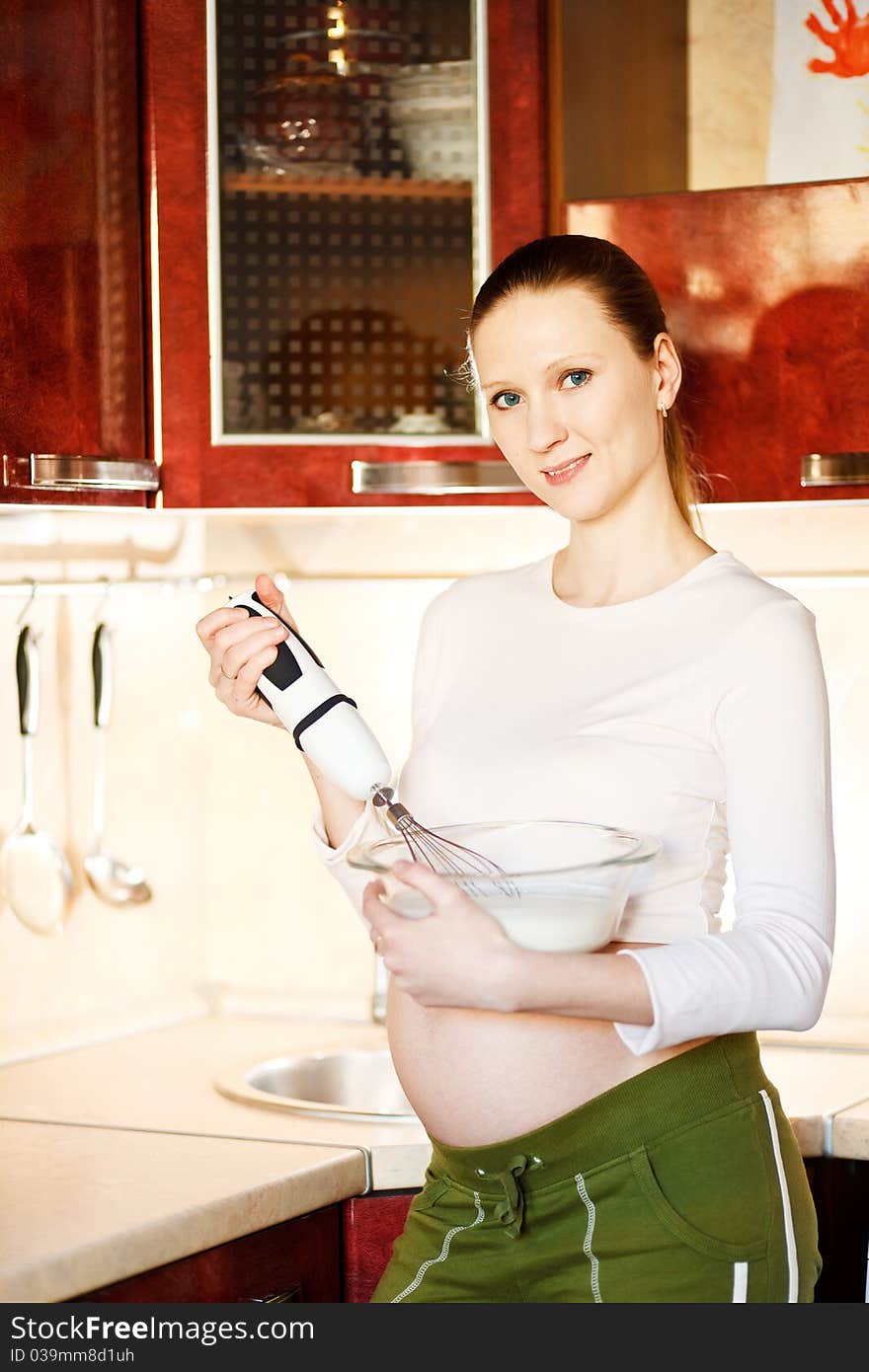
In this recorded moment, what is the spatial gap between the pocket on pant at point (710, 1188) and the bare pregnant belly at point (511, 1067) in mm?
64

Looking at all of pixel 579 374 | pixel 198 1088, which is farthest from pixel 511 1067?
pixel 198 1088

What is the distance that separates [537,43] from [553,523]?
2.04ft

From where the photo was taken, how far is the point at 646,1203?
1.25m

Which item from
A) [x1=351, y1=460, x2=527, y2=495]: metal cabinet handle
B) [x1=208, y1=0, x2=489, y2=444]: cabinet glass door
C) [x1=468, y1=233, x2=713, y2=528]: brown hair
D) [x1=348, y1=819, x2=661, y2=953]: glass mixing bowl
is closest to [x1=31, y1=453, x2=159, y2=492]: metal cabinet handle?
[x1=208, y1=0, x2=489, y2=444]: cabinet glass door

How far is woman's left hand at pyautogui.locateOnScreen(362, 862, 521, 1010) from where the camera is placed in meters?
1.13

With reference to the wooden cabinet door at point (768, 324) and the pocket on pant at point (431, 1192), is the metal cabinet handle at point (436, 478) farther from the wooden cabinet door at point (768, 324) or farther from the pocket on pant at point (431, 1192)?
the pocket on pant at point (431, 1192)

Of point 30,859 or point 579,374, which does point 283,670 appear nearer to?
point 579,374

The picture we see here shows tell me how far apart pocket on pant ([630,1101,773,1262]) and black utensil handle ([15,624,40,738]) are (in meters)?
0.97

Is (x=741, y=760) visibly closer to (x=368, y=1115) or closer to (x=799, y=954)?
(x=799, y=954)

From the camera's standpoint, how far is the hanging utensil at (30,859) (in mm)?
1957

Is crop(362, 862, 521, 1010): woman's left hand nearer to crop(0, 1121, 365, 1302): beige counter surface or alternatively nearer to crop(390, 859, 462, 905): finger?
crop(390, 859, 462, 905): finger

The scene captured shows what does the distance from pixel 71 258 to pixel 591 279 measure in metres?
0.56

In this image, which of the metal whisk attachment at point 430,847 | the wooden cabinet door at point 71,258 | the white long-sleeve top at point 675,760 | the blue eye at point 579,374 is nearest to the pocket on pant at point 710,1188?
the white long-sleeve top at point 675,760

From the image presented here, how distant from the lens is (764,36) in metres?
1.80
